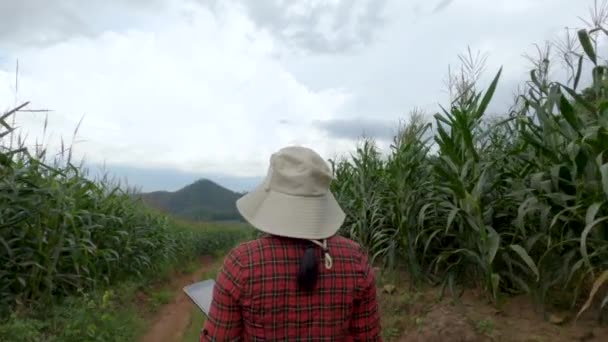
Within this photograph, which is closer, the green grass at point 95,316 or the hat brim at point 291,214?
the hat brim at point 291,214

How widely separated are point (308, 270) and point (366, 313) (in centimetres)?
40

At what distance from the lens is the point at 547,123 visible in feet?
11.8

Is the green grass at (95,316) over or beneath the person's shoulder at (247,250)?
beneath

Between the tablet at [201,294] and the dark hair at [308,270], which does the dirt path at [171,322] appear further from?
the dark hair at [308,270]

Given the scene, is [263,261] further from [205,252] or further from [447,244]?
[205,252]

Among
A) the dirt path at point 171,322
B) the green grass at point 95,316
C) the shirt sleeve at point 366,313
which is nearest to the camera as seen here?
the shirt sleeve at point 366,313

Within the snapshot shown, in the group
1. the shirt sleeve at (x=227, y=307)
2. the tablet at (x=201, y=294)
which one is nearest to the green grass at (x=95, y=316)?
the tablet at (x=201, y=294)

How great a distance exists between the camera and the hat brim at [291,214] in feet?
5.64

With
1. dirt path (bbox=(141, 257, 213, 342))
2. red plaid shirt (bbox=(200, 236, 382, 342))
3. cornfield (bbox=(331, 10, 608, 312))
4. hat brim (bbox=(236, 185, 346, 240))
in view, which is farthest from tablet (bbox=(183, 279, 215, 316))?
dirt path (bbox=(141, 257, 213, 342))

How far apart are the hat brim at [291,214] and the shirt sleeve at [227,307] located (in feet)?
0.52

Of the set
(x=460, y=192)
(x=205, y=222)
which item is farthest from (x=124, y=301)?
(x=205, y=222)

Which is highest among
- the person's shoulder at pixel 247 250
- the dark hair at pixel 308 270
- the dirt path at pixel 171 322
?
the person's shoulder at pixel 247 250

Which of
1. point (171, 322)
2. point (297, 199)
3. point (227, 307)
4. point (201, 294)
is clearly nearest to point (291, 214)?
point (297, 199)

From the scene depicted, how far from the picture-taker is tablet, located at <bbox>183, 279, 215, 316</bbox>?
7.82 ft
